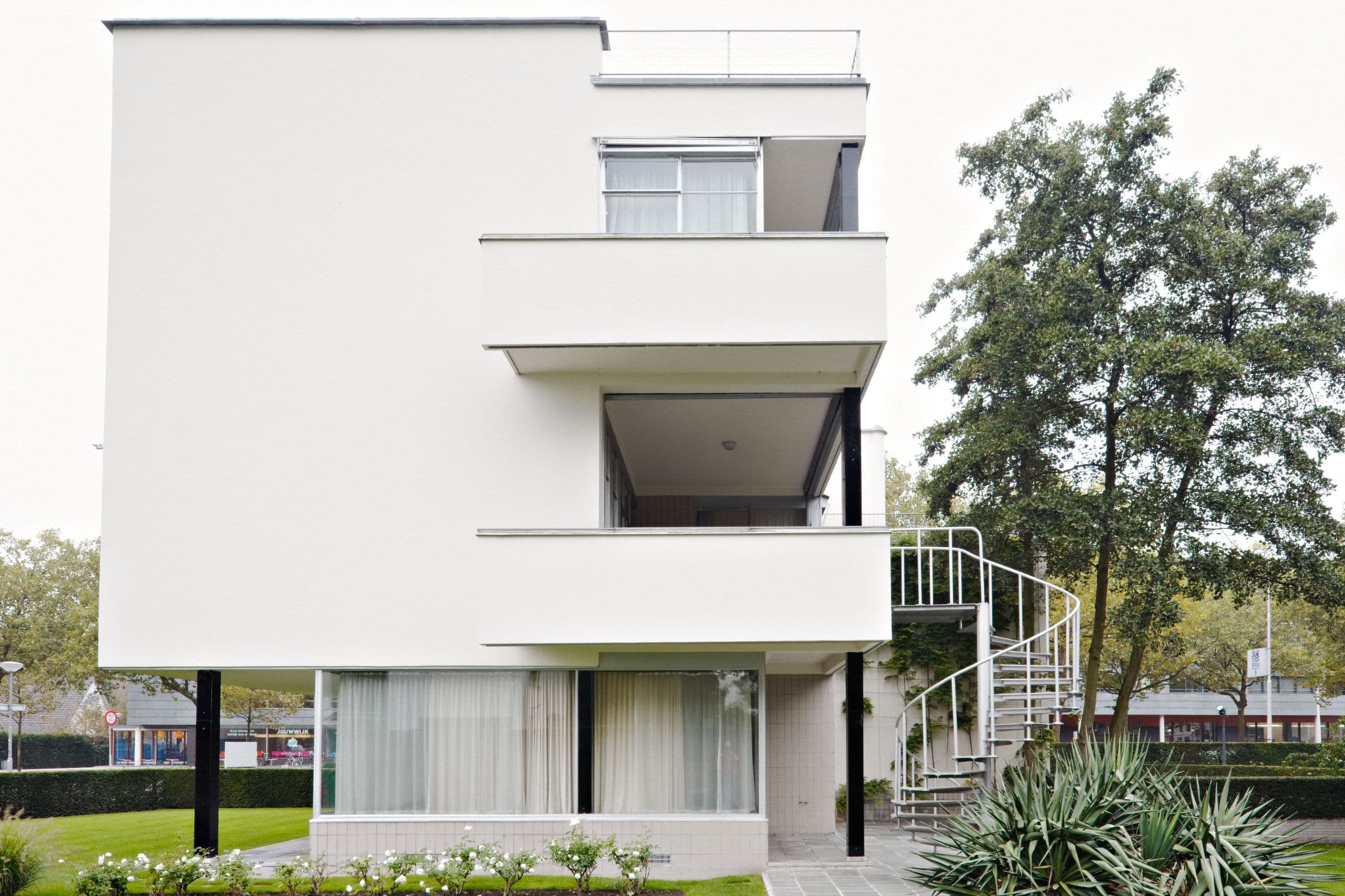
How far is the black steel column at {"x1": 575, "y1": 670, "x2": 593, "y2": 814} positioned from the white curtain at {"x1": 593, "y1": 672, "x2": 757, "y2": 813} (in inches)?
5.1

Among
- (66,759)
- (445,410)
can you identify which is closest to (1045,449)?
(445,410)

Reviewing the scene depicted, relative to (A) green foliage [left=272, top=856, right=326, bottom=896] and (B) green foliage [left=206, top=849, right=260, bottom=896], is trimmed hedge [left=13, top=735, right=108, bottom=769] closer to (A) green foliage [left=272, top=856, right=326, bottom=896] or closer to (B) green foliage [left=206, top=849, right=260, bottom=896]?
(B) green foliage [left=206, top=849, right=260, bottom=896]

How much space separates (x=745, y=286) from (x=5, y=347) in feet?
88.3

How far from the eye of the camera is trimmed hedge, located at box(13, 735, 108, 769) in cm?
4719

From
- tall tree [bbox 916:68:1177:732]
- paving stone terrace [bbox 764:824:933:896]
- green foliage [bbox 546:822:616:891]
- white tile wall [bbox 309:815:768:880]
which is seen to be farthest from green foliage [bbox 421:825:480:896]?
tall tree [bbox 916:68:1177:732]

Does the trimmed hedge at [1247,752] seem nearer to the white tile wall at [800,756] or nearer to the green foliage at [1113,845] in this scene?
the white tile wall at [800,756]

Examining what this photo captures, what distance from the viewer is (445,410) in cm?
1336

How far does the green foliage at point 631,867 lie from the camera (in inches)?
439

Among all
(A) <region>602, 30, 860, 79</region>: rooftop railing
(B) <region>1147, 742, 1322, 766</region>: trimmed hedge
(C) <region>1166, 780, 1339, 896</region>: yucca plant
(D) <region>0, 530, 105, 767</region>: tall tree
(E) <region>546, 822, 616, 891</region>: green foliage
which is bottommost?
(B) <region>1147, 742, 1322, 766</region>: trimmed hedge

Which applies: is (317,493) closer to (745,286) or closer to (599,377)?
(599,377)

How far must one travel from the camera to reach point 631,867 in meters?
11.2

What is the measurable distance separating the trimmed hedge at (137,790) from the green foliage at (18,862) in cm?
1504

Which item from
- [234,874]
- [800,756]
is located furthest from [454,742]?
[800,756]

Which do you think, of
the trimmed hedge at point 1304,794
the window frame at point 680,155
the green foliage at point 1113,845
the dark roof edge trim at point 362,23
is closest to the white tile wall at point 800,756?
the trimmed hedge at point 1304,794
